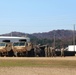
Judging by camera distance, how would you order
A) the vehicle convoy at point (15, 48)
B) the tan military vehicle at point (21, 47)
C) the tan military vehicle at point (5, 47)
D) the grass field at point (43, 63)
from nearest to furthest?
the grass field at point (43, 63), the tan military vehicle at point (21, 47), the vehicle convoy at point (15, 48), the tan military vehicle at point (5, 47)

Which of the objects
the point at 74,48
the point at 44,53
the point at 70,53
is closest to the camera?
the point at 44,53

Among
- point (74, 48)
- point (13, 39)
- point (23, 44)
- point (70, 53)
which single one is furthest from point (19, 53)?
point (74, 48)

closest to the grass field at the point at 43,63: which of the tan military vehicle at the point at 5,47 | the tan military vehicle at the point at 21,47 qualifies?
the tan military vehicle at the point at 21,47

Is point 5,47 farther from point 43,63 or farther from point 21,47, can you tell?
point 43,63

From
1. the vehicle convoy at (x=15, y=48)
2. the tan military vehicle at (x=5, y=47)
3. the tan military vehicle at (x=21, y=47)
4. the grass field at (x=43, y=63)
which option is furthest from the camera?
the tan military vehicle at (x=5, y=47)

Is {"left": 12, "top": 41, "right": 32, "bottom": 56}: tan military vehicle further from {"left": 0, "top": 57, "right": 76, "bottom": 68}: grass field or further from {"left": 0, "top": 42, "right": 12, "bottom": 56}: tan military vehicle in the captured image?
{"left": 0, "top": 57, "right": 76, "bottom": 68}: grass field

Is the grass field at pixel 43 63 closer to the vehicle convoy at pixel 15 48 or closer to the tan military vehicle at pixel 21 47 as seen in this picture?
the tan military vehicle at pixel 21 47

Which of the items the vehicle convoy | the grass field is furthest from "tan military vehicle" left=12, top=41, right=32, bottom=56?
the grass field

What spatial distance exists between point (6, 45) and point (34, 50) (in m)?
4.12

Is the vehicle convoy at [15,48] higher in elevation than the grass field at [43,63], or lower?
higher
